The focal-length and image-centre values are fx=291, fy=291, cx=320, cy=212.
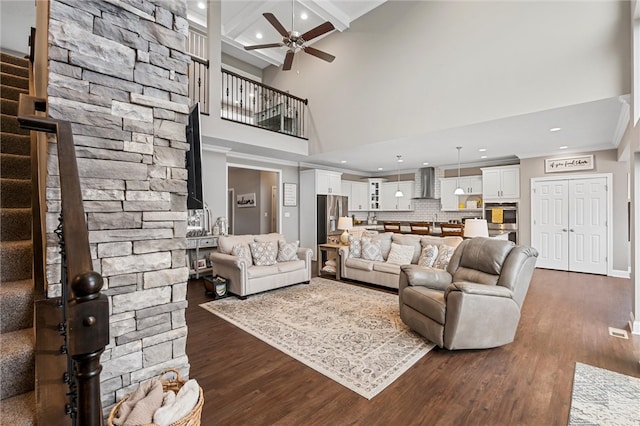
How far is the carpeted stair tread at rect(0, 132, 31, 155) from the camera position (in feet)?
6.89

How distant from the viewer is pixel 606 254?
5.98 meters

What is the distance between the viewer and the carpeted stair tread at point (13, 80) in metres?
2.59

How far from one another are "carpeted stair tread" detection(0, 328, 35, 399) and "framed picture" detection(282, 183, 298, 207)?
6.70m

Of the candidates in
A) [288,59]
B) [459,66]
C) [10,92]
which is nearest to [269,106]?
[288,59]

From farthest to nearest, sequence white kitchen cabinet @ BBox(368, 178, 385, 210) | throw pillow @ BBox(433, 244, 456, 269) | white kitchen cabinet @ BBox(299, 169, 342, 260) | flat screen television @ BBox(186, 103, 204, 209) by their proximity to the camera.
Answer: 1. white kitchen cabinet @ BBox(368, 178, 385, 210)
2. white kitchen cabinet @ BBox(299, 169, 342, 260)
3. throw pillow @ BBox(433, 244, 456, 269)
4. flat screen television @ BBox(186, 103, 204, 209)

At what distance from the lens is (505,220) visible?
286 inches

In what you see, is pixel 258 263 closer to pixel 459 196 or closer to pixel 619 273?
pixel 459 196

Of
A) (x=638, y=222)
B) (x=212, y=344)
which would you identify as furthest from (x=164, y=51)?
(x=638, y=222)

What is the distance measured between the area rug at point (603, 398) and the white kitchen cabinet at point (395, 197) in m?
7.15

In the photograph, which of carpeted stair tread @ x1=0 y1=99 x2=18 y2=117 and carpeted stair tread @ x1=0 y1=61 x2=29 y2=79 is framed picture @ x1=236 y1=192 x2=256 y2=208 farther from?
carpeted stair tread @ x1=0 y1=99 x2=18 y2=117

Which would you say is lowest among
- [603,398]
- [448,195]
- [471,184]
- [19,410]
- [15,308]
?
[603,398]

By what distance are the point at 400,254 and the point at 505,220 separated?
13.1ft

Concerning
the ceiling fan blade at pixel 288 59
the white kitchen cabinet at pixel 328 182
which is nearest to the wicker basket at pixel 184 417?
the ceiling fan blade at pixel 288 59

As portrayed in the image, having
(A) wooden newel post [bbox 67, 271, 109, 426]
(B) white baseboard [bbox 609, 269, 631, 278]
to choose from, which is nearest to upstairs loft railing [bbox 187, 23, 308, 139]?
(A) wooden newel post [bbox 67, 271, 109, 426]
